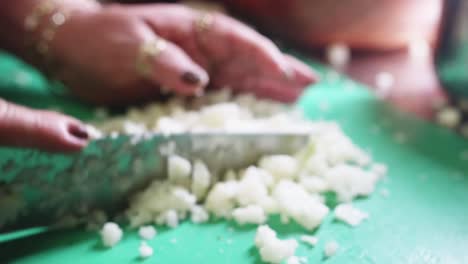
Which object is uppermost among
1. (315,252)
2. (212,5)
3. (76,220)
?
(212,5)

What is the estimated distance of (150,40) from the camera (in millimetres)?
733

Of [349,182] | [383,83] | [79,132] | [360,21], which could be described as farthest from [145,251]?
[360,21]

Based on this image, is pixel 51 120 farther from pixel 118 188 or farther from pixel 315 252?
pixel 315 252

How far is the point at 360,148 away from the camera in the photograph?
0.73 metres

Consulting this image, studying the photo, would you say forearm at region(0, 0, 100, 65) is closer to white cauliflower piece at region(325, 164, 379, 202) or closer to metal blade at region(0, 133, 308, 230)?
metal blade at region(0, 133, 308, 230)

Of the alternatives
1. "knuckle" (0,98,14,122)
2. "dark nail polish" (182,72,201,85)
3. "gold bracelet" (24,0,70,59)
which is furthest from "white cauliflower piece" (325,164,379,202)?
"gold bracelet" (24,0,70,59)

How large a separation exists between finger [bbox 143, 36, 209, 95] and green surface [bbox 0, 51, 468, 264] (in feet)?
0.64

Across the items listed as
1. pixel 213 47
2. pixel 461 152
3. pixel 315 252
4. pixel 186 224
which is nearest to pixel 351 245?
pixel 315 252

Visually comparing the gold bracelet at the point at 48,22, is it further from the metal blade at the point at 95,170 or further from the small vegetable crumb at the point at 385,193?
the small vegetable crumb at the point at 385,193

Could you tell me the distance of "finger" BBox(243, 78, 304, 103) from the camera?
0.81m

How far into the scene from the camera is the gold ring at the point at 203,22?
0.80m

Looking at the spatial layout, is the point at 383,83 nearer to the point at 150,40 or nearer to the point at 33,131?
the point at 150,40

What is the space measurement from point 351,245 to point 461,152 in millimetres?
284

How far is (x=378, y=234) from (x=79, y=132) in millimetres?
334
